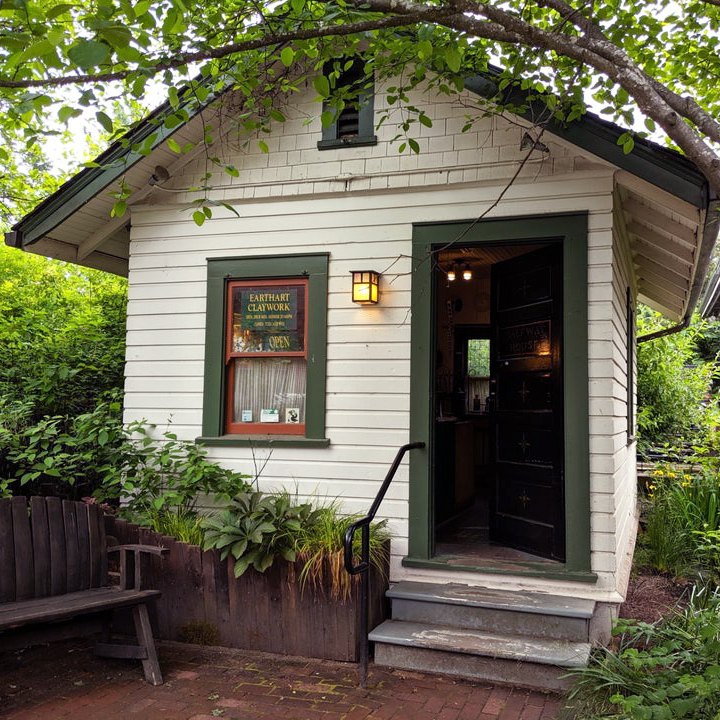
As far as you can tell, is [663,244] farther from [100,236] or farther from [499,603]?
[100,236]

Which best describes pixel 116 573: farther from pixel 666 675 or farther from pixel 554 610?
pixel 666 675

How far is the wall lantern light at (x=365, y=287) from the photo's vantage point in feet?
17.0

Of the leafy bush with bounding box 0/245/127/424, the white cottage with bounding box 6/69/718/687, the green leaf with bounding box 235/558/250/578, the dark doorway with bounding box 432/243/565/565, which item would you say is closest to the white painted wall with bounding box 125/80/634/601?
the white cottage with bounding box 6/69/718/687

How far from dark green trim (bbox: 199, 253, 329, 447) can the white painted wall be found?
0.08 metres

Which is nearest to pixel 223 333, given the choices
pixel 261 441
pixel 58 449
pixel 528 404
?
pixel 261 441

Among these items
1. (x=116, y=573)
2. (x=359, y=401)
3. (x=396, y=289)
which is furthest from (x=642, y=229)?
(x=116, y=573)

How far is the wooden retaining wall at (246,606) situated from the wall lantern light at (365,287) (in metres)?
2.03

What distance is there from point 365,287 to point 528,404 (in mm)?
1640

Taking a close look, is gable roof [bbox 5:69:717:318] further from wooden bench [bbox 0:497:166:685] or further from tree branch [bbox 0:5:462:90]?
wooden bench [bbox 0:497:166:685]

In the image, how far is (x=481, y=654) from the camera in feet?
13.3

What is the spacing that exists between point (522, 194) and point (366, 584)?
302 centimetres

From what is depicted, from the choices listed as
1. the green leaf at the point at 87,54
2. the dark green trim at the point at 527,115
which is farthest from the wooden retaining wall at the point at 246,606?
the green leaf at the point at 87,54

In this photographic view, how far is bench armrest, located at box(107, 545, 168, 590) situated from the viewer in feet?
14.4

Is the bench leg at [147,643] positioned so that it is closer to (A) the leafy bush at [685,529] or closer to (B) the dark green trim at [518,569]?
(B) the dark green trim at [518,569]
